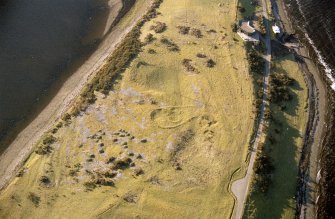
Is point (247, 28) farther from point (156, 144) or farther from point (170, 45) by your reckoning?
point (156, 144)

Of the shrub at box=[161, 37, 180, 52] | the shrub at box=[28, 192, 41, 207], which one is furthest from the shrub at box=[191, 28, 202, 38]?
the shrub at box=[28, 192, 41, 207]

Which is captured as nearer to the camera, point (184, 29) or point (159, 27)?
point (159, 27)

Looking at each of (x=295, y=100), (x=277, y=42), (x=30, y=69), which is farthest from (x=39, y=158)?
(x=277, y=42)

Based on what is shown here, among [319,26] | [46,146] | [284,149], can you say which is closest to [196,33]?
[319,26]

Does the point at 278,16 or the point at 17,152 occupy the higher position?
the point at 278,16

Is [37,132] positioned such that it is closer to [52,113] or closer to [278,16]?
[52,113]

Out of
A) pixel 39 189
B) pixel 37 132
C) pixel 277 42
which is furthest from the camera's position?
pixel 277 42
